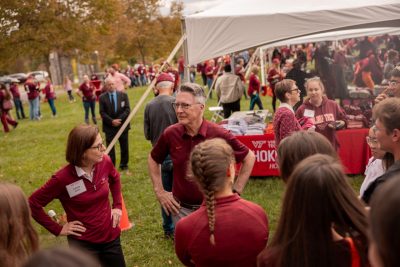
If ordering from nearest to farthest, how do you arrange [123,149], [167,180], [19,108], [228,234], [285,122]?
[228,234], [285,122], [167,180], [123,149], [19,108]

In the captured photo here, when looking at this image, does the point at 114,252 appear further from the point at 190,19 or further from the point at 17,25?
the point at 17,25

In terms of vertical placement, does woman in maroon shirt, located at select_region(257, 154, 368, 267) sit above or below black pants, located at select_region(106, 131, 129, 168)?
above

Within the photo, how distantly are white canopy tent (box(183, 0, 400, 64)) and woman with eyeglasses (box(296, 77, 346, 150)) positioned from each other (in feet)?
2.39

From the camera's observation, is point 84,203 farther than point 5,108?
No

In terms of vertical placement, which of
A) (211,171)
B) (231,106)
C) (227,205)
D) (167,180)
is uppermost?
(211,171)

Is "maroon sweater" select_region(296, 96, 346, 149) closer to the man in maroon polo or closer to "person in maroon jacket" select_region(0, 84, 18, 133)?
the man in maroon polo

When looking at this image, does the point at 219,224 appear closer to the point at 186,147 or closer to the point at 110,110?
the point at 186,147

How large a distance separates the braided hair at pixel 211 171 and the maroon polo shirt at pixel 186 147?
1146mm

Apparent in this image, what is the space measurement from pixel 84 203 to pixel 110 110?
5200 millimetres

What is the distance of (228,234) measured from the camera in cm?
229

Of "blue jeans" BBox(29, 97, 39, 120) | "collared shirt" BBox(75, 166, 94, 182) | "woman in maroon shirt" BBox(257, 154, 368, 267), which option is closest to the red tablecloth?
"collared shirt" BBox(75, 166, 94, 182)

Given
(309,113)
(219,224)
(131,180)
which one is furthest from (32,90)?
(219,224)

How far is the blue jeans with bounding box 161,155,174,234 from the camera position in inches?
215

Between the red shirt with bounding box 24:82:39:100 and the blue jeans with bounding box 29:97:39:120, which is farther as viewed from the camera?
the blue jeans with bounding box 29:97:39:120
